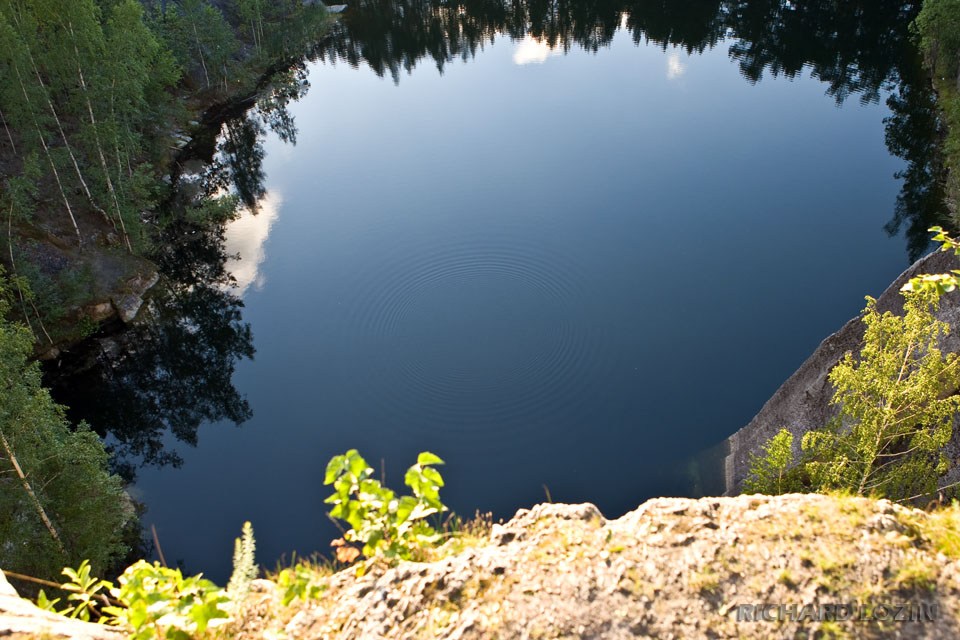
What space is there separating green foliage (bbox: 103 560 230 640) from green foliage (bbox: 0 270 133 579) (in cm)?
1680

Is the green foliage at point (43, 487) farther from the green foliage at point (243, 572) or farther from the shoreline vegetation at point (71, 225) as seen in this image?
the green foliage at point (243, 572)

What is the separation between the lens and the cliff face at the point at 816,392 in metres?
22.8

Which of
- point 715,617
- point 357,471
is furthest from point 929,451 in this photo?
point 357,471

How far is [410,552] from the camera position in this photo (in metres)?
10.1

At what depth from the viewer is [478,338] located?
131 feet

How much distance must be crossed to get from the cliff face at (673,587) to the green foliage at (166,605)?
757 mm

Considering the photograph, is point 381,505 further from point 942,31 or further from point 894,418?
point 942,31

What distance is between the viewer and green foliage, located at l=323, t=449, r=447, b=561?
8.72m

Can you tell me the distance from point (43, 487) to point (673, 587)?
74.0 feet

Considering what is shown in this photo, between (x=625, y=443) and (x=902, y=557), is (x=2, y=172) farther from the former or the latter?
(x=902, y=557)

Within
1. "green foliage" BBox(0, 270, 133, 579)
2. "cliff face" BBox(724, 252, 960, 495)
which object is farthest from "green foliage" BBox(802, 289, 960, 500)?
"green foliage" BBox(0, 270, 133, 579)

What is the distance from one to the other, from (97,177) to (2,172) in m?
7.69

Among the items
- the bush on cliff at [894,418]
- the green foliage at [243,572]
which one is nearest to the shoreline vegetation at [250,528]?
the green foliage at [243,572]

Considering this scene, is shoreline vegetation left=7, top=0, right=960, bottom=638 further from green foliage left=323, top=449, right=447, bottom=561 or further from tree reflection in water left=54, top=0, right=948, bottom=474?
tree reflection in water left=54, top=0, right=948, bottom=474
